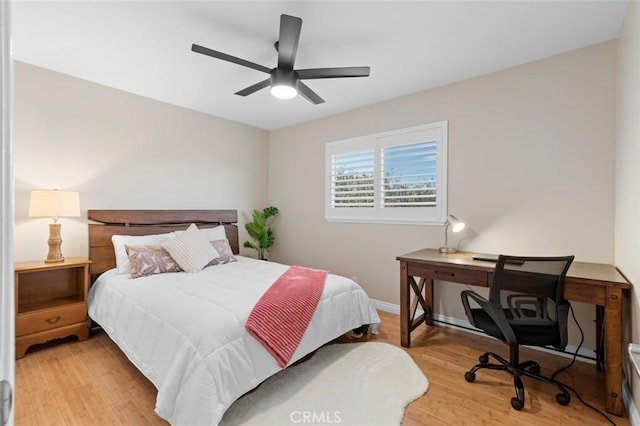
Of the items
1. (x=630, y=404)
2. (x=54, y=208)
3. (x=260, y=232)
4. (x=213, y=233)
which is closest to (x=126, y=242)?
(x=54, y=208)

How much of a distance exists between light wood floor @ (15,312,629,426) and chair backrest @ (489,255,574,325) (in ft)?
1.85

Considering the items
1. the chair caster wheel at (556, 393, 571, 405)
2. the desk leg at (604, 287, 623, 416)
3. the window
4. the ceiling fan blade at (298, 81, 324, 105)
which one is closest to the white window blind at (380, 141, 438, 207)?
the window

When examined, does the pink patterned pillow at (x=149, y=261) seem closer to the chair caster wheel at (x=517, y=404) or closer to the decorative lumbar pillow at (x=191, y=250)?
the decorative lumbar pillow at (x=191, y=250)

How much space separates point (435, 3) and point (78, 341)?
4137 mm

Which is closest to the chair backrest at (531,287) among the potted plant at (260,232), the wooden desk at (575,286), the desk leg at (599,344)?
the wooden desk at (575,286)

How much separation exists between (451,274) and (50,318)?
11.7 feet

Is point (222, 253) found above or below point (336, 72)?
Answer: below

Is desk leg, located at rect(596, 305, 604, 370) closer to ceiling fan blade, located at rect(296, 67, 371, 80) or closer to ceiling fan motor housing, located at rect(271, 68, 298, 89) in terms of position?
ceiling fan blade, located at rect(296, 67, 371, 80)

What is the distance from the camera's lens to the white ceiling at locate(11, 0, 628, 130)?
6.62 ft

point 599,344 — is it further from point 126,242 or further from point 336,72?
point 126,242

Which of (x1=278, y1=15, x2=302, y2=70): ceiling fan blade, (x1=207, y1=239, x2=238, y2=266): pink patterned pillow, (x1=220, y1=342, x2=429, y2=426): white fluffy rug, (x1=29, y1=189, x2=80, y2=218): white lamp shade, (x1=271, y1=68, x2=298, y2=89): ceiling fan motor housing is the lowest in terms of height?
(x1=220, y1=342, x2=429, y2=426): white fluffy rug

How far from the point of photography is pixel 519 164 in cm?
276

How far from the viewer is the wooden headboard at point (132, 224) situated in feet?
10.2

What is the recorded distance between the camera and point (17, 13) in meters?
2.03
